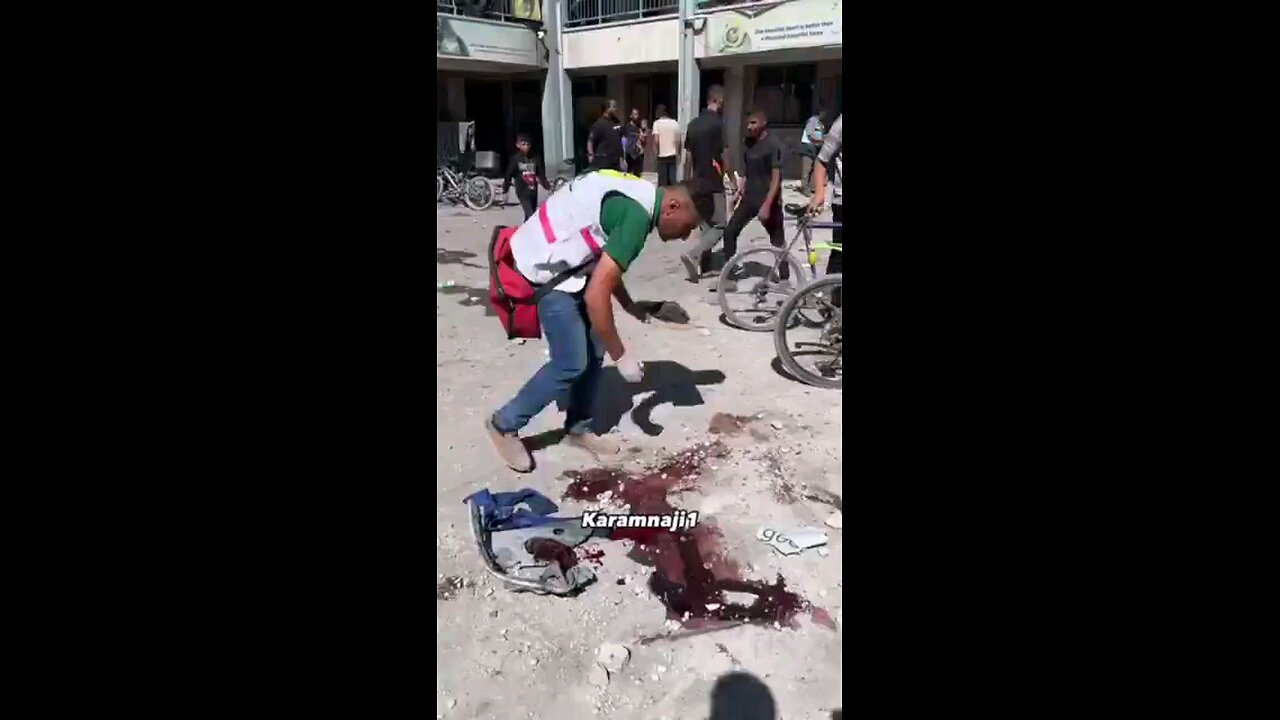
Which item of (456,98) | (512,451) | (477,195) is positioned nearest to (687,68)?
(477,195)

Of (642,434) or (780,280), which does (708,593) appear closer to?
(642,434)

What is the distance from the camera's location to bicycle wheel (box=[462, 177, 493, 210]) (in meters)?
13.7

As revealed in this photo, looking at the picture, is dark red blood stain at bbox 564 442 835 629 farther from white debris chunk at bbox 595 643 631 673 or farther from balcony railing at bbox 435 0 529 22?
balcony railing at bbox 435 0 529 22

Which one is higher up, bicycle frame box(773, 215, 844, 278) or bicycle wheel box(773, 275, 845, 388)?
bicycle frame box(773, 215, 844, 278)

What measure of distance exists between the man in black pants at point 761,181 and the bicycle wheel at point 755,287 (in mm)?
972

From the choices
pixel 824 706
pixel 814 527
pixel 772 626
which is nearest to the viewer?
pixel 824 706

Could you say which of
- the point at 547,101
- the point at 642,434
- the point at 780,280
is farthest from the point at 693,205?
the point at 547,101

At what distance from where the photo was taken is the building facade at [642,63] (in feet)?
50.5

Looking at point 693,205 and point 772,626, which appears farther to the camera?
point 693,205

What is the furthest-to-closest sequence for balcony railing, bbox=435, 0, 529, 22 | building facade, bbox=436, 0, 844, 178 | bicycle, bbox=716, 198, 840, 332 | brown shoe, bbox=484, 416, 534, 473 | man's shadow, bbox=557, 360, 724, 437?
balcony railing, bbox=435, 0, 529, 22 < building facade, bbox=436, 0, 844, 178 < bicycle, bbox=716, 198, 840, 332 < man's shadow, bbox=557, 360, 724, 437 < brown shoe, bbox=484, 416, 534, 473

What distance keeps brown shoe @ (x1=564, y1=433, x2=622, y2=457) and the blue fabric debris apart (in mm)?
509

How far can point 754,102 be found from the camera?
56.5 feet

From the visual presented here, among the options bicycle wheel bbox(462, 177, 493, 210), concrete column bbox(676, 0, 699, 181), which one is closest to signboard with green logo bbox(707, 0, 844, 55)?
concrete column bbox(676, 0, 699, 181)

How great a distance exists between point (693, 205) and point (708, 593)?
1670 mm
